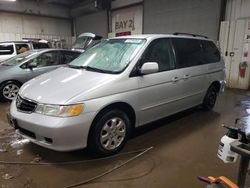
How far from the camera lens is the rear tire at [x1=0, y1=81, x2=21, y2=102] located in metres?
5.05

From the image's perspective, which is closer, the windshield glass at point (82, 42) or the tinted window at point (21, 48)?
the tinted window at point (21, 48)

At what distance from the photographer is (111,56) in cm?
301

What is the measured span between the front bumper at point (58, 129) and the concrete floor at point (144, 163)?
299 mm

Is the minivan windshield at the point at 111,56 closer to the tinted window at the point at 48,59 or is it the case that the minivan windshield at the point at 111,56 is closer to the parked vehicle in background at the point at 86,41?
the tinted window at the point at 48,59

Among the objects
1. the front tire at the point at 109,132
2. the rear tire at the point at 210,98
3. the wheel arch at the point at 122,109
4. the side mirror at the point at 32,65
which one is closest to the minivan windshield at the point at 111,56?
the wheel arch at the point at 122,109

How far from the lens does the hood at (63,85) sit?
7.66ft

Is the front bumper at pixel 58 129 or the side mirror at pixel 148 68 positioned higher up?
the side mirror at pixel 148 68

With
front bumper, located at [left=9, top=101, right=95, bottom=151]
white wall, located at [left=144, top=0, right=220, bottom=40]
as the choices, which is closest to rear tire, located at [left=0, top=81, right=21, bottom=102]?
front bumper, located at [left=9, top=101, right=95, bottom=151]

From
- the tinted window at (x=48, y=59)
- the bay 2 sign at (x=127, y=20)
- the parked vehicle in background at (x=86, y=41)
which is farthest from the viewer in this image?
the bay 2 sign at (x=127, y=20)

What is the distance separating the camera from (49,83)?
8.82 ft

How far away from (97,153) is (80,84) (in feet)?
2.66

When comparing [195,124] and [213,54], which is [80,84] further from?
[213,54]

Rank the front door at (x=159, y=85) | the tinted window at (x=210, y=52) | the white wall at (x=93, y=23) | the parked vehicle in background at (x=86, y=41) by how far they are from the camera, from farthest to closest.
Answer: the white wall at (x=93, y=23), the parked vehicle in background at (x=86, y=41), the tinted window at (x=210, y=52), the front door at (x=159, y=85)

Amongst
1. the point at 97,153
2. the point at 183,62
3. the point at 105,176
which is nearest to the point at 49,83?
the point at 97,153
